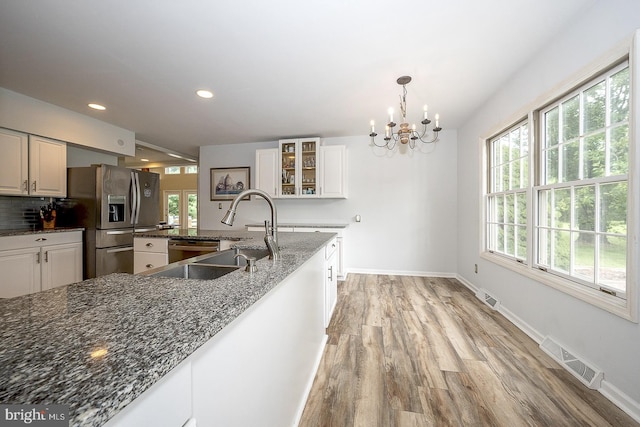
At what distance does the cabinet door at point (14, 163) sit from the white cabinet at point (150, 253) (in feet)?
5.50

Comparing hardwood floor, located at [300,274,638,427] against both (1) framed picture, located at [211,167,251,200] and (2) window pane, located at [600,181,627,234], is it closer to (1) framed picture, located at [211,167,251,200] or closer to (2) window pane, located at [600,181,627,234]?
(2) window pane, located at [600,181,627,234]

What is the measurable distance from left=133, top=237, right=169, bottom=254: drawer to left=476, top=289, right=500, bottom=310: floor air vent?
355cm

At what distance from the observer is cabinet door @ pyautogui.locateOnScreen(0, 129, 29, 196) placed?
2.72 meters

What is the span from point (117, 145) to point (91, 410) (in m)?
4.81

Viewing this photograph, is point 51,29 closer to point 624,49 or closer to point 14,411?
point 14,411

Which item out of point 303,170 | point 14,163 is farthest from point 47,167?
point 303,170

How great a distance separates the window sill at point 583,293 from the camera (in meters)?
1.38

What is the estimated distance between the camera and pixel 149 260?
2.50 metres

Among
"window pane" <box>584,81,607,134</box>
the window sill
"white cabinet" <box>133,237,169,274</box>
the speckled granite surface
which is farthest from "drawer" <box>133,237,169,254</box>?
"window pane" <box>584,81,607,134</box>

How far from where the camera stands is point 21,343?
1.45 ft

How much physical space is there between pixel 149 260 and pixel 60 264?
1495 millimetres

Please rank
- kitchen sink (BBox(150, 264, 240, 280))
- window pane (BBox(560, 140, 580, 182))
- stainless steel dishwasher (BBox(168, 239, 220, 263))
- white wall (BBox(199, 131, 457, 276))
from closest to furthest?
1. kitchen sink (BBox(150, 264, 240, 280))
2. window pane (BBox(560, 140, 580, 182))
3. stainless steel dishwasher (BBox(168, 239, 220, 263))
4. white wall (BBox(199, 131, 457, 276))

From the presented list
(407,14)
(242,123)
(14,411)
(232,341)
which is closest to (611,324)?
(232,341)

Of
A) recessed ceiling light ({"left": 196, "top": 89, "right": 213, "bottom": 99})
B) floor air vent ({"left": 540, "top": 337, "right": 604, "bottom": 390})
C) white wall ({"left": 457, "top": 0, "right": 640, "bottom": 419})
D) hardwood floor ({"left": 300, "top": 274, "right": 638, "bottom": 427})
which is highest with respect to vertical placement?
recessed ceiling light ({"left": 196, "top": 89, "right": 213, "bottom": 99})
